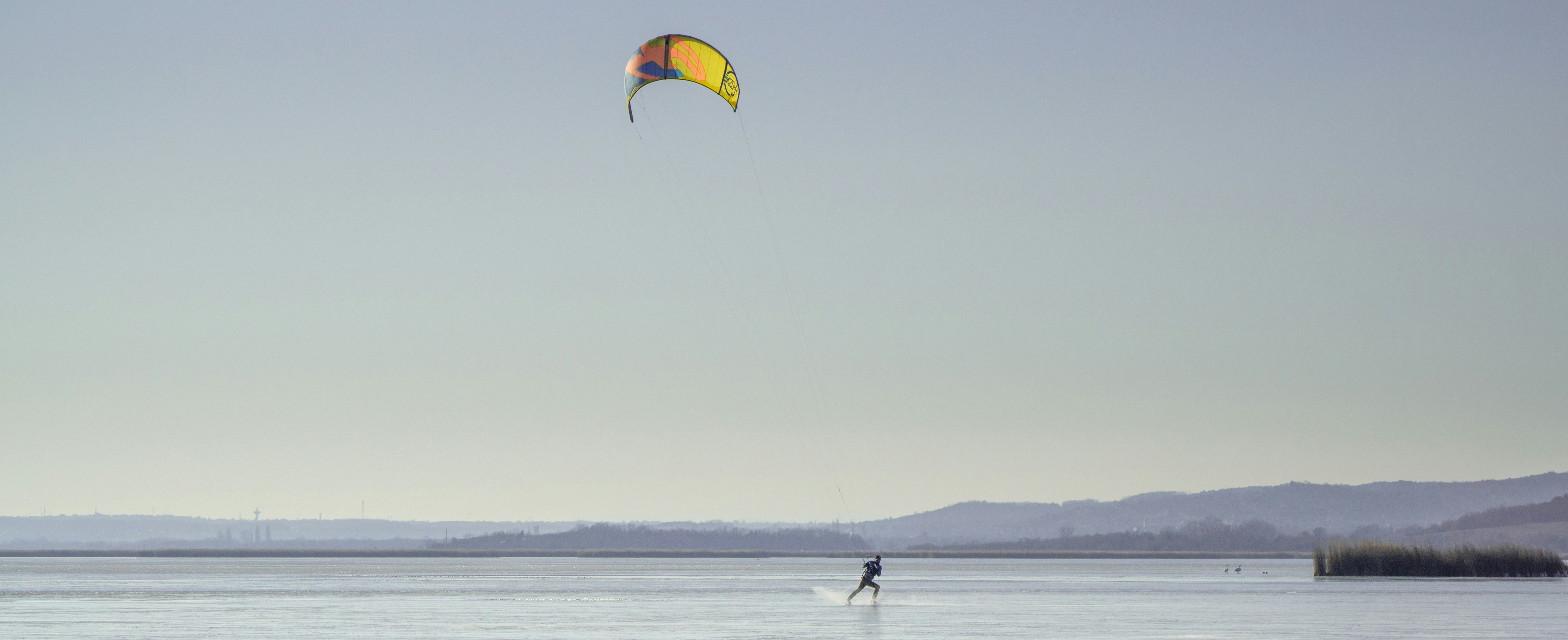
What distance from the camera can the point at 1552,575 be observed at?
59.1 metres

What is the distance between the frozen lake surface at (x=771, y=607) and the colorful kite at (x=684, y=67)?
13125 millimetres

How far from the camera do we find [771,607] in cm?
3622

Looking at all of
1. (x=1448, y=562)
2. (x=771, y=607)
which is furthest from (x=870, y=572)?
(x=1448, y=562)

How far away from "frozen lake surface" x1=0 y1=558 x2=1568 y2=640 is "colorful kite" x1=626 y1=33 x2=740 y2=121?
517 inches

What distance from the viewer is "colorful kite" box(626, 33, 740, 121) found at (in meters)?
34.4

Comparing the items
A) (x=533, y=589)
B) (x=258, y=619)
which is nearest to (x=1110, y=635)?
(x=258, y=619)

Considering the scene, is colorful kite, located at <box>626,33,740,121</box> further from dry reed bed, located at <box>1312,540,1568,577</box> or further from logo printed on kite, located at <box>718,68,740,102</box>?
dry reed bed, located at <box>1312,540,1568,577</box>

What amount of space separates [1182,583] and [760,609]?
29620 mm

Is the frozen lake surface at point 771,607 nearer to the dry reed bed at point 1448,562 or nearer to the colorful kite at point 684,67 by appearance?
the dry reed bed at point 1448,562

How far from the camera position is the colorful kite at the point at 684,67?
34.4 m

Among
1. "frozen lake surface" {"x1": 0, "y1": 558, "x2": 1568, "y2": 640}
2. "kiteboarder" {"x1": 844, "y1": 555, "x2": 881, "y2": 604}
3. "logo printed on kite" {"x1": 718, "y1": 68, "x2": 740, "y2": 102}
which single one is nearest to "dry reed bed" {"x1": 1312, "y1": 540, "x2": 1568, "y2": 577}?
"frozen lake surface" {"x1": 0, "y1": 558, "x2": 1568, "y2": 640}

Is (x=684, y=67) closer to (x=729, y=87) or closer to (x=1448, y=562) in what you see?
(x=729, y=87)

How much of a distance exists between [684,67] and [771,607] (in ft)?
46.6

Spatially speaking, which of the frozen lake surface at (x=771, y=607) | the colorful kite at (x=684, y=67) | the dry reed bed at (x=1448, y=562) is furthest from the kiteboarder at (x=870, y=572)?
the dry reed bed at (x=1448, y=562)
